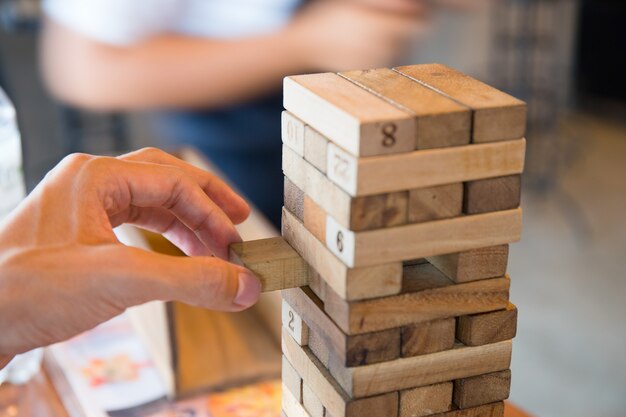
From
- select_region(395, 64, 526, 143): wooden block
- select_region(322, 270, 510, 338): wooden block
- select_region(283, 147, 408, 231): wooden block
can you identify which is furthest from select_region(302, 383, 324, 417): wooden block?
select_region(395, 64, 526, 143): wooden block

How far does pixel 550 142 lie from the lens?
554 cm

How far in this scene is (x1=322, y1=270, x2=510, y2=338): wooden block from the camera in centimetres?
79

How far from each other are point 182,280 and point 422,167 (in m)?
0.24

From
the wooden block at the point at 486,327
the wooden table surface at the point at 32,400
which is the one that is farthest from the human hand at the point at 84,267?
the wooden table surface at the point at 32,400

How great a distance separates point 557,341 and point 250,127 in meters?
1.84

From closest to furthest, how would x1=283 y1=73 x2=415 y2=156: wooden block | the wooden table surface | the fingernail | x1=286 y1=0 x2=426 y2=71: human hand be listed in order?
x1=283 y1=73 x2=415 y2=156: wooden block < the fingernail < the wooden table surface < x1=286 y1=0 x2=426 y2=71: human hand

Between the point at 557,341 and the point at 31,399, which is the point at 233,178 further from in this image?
the point at 557,341

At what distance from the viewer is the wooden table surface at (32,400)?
3.84ft

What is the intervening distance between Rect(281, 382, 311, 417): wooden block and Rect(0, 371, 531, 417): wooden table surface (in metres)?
0.35

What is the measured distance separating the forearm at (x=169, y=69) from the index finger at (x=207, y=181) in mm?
1162

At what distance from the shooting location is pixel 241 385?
1308mm

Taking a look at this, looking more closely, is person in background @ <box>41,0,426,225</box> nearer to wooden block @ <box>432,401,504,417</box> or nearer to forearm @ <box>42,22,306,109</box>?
forearm @ <box>42,22,306,109</box>

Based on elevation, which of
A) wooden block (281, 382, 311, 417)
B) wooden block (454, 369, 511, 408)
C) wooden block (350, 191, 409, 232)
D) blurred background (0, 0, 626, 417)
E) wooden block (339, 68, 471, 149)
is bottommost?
blurred background (0, 0, 626, 417)

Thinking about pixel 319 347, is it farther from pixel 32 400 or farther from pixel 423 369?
pixel 32 400
